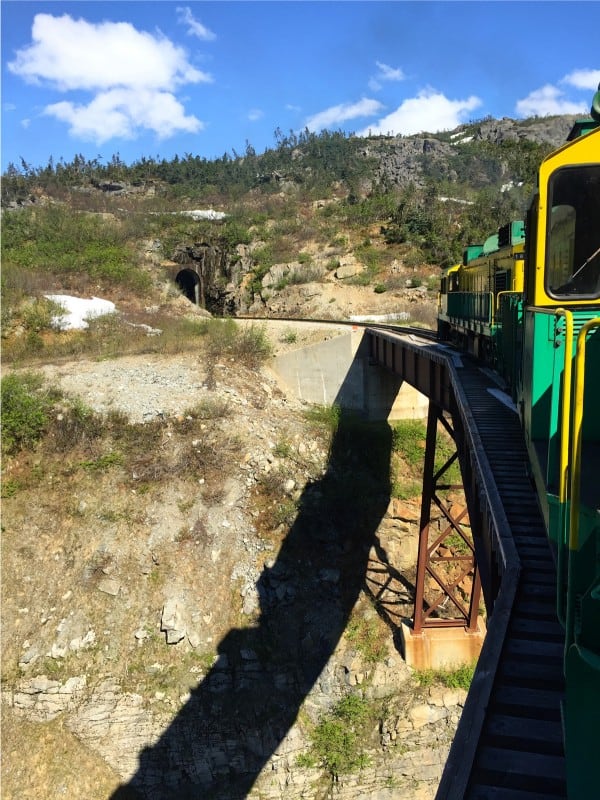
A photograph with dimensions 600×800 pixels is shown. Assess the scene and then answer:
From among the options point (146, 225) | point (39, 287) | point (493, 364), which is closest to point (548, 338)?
point (493, 364)

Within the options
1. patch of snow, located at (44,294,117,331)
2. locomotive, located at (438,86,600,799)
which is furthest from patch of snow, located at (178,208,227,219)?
locomotive, located at (438,86,600,799)

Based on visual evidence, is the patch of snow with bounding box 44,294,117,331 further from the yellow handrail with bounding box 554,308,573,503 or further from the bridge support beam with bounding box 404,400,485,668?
the yellow handrail with bounding box 554,308,573,503

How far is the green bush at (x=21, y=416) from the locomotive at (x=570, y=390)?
13715 millimetres

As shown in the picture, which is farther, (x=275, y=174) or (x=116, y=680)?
(x=275, y=174)

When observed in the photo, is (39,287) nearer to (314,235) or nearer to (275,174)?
(314,235)

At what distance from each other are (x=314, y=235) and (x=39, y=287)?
1885 cm

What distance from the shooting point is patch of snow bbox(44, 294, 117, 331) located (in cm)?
2273

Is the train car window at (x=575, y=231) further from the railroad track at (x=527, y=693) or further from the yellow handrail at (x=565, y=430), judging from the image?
the railroad track at (x=527, y=693)

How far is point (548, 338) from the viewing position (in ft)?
13.0

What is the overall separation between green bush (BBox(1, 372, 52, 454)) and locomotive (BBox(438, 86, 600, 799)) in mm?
13715

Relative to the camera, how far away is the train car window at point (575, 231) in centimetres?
427

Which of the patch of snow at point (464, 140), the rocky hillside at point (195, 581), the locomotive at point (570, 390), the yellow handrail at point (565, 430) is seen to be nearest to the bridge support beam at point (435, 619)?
the rocky hillside at point (195, 581)

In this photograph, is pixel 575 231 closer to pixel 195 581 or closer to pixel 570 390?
pixel 570 390

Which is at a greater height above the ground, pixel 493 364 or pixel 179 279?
pixel 179 279
